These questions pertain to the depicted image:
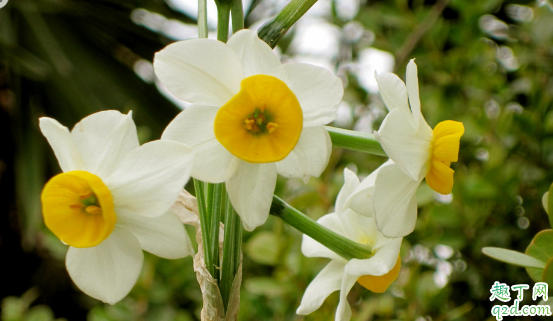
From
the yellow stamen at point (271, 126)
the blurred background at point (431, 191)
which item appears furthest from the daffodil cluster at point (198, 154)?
the blurred background at point (431, 191)

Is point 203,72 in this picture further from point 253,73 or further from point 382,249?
point 382,249

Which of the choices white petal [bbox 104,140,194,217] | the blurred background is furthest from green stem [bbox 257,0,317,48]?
the blurred background

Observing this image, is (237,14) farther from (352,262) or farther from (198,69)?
(352,262)

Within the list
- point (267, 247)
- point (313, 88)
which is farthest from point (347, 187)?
point (267, 247)

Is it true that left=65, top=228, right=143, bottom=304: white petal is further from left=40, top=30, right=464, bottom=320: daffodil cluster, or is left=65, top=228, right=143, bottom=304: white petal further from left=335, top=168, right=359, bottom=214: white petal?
left=335, top=168, right=359, bottom=214: white petal

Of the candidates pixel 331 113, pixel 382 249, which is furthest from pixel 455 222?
pixel 331 113

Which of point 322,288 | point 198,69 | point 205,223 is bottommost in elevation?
point 322,288

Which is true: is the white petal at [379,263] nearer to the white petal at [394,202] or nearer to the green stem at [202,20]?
the white petal at [394,202]
